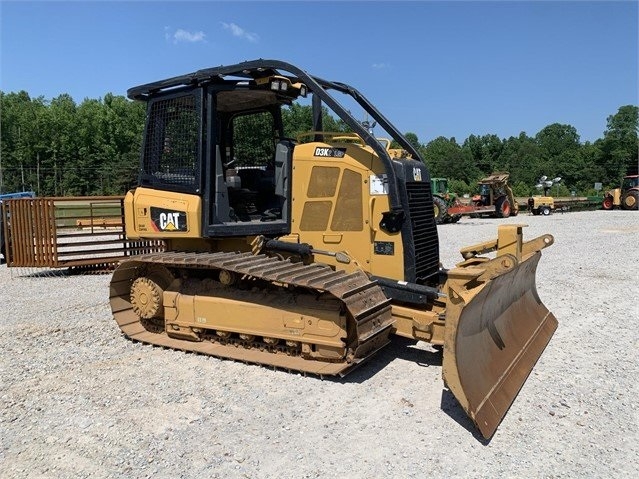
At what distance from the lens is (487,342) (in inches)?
181

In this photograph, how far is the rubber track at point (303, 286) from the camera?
4.71 meters

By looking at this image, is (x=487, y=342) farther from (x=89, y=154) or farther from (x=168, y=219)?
(x=89, y=154)

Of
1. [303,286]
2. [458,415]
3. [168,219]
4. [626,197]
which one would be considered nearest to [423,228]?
[303,286]

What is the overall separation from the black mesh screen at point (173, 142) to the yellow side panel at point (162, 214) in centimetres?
19

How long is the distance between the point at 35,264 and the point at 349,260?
9.27 metres

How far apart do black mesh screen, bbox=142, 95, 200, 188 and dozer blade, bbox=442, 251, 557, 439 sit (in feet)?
10.6

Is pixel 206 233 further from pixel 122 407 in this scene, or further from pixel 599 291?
pixel 599 291

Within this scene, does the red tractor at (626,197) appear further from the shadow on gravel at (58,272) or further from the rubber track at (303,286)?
the rubber track at (303,286)

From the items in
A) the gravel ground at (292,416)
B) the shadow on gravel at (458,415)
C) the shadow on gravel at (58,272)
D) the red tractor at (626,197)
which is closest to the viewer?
the gravel ground at (292,416)

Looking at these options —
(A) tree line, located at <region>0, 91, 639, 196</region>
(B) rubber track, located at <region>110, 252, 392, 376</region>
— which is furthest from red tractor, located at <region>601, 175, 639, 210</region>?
(B) rubber track, located at <region>110, 252, 392, 376</region>

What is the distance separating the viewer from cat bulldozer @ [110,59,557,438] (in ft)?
16.2

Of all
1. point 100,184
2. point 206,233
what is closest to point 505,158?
point 100,184

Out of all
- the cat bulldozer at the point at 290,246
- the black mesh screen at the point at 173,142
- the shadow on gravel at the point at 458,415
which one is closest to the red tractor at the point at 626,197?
the cat bulldozer at the point at 290,246

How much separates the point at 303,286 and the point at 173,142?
8.22 feet
